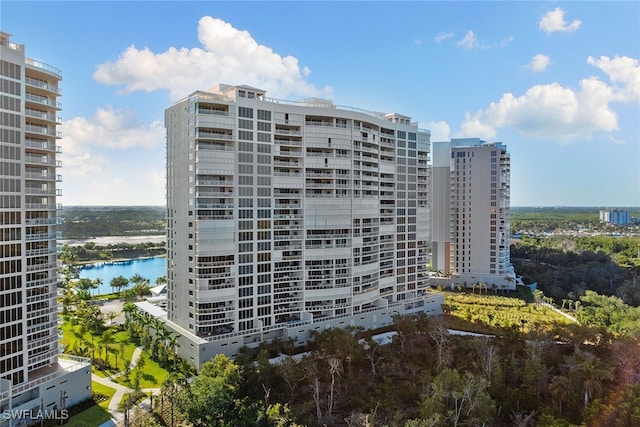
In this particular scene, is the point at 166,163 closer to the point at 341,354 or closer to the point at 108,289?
the point at 341,354

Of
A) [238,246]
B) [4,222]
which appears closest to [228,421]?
[238,246]

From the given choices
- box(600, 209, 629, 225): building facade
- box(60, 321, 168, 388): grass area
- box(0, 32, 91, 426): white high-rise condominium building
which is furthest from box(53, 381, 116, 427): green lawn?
box(600, 209, 629, 225): building facade

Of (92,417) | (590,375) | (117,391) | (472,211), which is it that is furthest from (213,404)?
(472,211)

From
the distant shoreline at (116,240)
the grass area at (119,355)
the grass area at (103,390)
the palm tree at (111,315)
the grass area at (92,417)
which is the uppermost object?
the distant shoreline at (116,240)

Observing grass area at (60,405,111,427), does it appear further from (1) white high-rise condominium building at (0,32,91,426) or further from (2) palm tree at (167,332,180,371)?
(2) palm tree at (167,332,180,371)

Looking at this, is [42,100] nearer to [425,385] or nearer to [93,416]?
[93,416]

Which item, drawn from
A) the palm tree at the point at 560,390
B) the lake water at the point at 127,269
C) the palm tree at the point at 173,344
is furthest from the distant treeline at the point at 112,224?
the palm tree at the point at 560,390

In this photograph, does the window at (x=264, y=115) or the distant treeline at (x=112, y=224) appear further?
the distant treeline at (x=112, y=224)

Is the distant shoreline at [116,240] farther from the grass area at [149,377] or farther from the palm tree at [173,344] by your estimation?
the grass area at [149,377]
